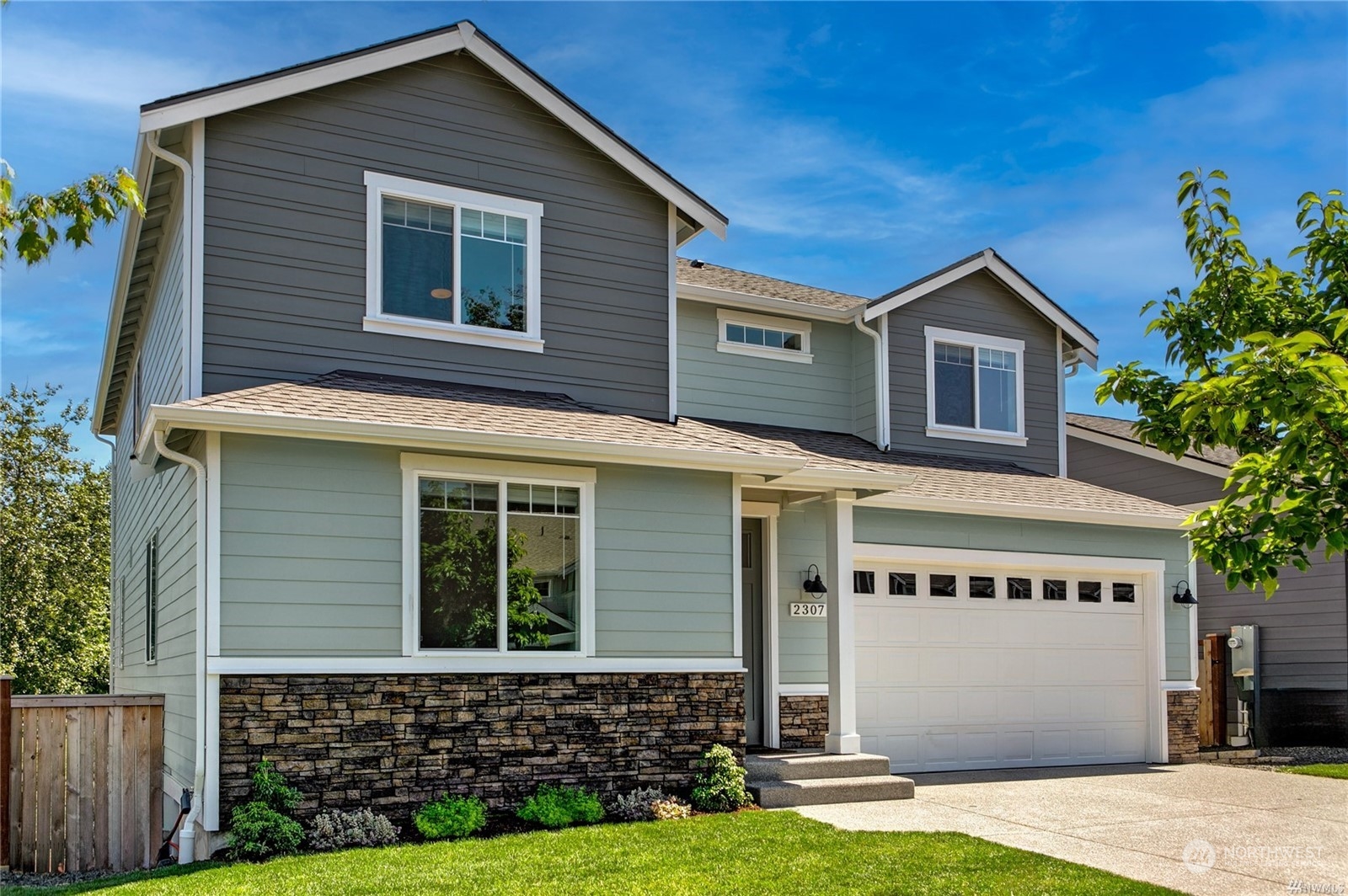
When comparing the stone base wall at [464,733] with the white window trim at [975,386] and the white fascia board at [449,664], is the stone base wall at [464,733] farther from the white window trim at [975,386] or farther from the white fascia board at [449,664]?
the white window trim at [975,386]

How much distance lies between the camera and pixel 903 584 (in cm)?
1340

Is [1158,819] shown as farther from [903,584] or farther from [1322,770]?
[1322,770]

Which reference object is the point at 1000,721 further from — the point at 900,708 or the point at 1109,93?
the point at 1109,93

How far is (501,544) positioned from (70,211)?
449cm

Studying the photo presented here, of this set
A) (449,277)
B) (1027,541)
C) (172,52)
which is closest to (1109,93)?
(1027,541)

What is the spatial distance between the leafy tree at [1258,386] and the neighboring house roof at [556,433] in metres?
4.74

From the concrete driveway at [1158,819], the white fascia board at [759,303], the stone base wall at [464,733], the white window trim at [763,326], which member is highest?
the white fascia board at [759,303]

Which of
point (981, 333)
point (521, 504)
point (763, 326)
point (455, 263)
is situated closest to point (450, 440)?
point (521, 504)

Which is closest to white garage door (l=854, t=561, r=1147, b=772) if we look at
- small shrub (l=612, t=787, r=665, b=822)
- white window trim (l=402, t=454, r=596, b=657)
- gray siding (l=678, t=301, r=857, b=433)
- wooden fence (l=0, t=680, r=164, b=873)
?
gray siding (l=678, t=301, r=857, b=433)

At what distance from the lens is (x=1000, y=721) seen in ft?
45.5

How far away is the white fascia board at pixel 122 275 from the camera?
10.5 m

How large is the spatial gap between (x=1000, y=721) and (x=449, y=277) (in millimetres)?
8192

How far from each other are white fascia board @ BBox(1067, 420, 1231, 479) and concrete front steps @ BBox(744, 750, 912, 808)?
847 cm

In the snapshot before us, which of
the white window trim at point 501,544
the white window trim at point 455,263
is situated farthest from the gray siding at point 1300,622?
the white window trim at point 455,263
